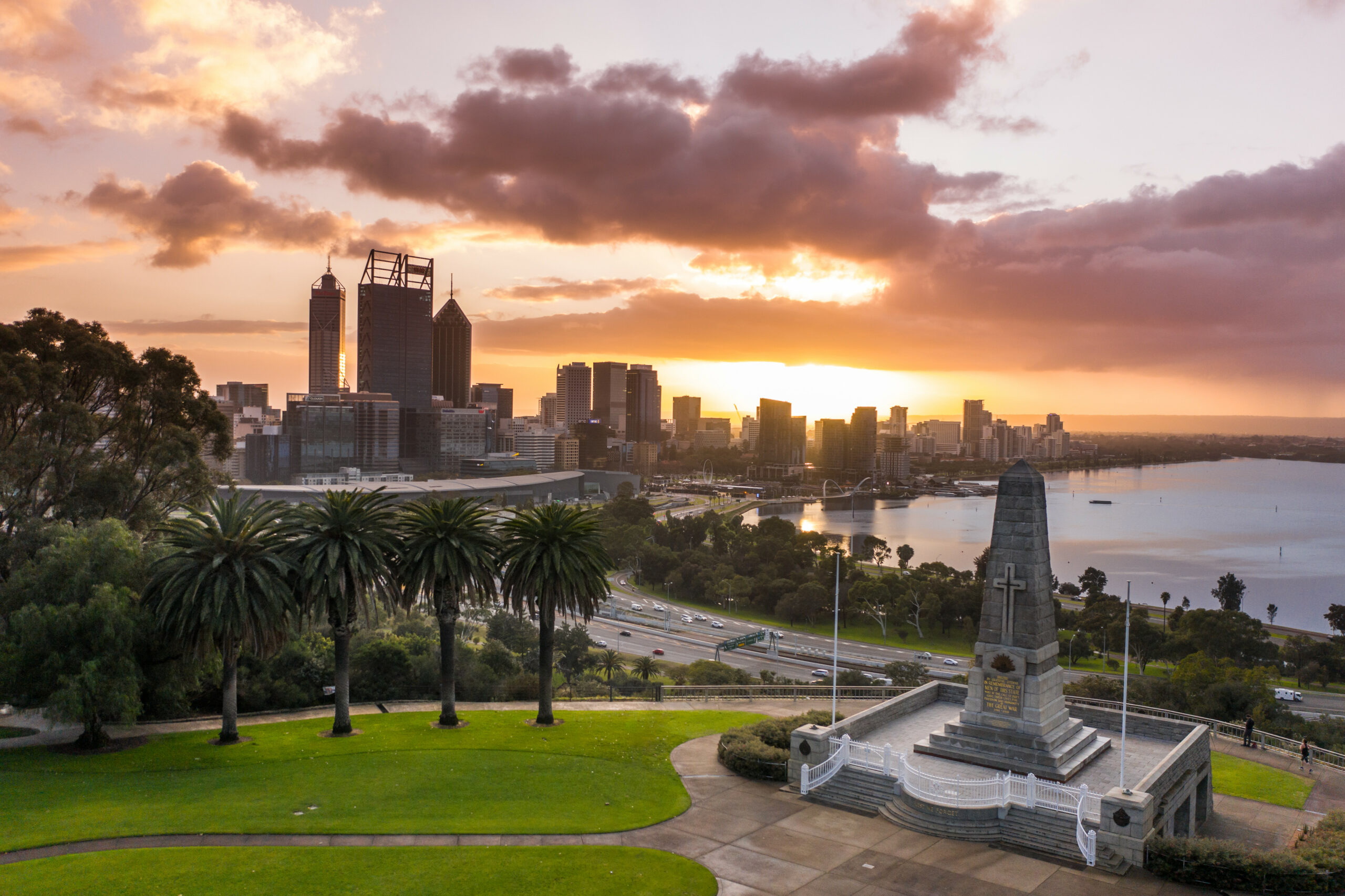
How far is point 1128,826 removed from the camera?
20797 mm

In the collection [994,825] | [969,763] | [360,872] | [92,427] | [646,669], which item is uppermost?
[92,427]

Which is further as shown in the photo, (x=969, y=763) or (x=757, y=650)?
(x=757, y=650)

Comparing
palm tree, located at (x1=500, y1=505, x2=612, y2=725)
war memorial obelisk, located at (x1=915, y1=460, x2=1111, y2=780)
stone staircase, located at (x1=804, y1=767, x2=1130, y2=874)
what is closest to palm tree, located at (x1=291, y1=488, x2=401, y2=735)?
palm tree, located at (x1=500, y1=505, x2=612, y2=725)

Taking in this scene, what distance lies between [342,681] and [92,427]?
1946 cm

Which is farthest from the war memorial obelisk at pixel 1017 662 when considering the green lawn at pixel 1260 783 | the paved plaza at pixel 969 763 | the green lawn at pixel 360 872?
the green lawn at pixel 360 872

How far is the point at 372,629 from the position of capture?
55812 millimetres

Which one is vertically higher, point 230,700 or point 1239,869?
point 230,700

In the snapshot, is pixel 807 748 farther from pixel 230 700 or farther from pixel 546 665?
pixel 230 700

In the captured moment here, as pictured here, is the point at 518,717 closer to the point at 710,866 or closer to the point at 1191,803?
the point at 710,866

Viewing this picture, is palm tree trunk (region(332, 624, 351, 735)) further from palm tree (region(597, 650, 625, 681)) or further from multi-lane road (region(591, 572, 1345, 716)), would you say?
multi-lane road (region(591, 572, 1345, 716))

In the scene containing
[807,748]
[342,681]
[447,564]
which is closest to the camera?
[807,748]

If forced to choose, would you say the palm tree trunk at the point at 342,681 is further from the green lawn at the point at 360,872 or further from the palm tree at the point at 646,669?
the palm tree at the point at 646,669

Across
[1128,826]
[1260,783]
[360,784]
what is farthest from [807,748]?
[1260,783]

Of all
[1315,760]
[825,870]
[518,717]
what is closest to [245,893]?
[825,870]
